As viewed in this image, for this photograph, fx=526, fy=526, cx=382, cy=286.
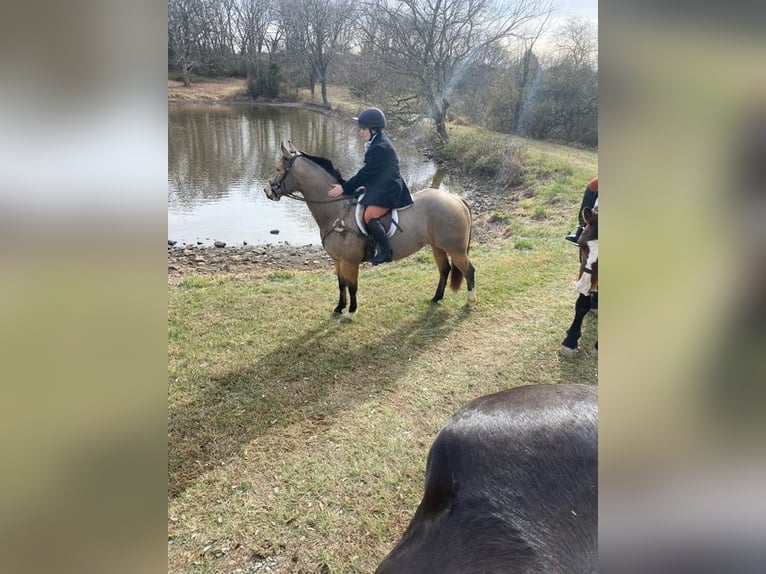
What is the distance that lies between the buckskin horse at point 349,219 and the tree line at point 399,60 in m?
5.24

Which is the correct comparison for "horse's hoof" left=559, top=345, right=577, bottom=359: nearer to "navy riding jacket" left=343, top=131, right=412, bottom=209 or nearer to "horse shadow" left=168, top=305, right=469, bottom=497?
"horse shadow" left=168, top=305, right=469, bottom=497

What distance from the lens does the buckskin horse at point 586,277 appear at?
2854 mm

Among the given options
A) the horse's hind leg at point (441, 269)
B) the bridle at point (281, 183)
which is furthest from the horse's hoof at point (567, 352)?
the bridle at point (281, 183)

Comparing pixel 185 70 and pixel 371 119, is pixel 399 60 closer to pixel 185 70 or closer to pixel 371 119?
pixel 185 70

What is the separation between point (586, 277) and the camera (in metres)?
2.97

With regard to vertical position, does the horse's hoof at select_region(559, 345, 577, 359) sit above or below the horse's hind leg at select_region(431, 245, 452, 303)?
below

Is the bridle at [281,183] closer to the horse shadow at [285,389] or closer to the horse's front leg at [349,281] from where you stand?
the horse's front leg at [349,281]

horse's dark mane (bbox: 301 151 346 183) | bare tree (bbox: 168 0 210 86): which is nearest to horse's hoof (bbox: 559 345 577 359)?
horse's dark mane (bbox: 301 151 346 183)

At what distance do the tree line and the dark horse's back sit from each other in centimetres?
766

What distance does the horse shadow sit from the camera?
2.40 metres
